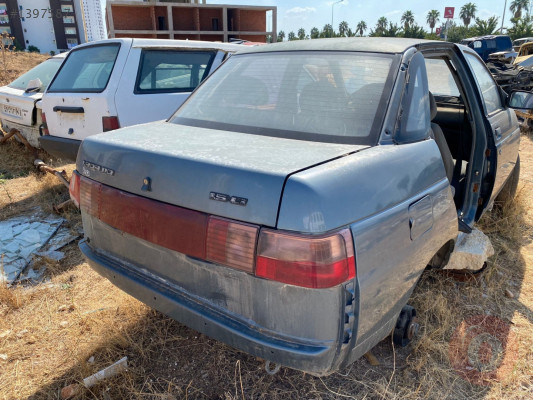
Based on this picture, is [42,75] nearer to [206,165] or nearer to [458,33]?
[206,165]

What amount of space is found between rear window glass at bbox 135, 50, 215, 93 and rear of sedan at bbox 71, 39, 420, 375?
259cm

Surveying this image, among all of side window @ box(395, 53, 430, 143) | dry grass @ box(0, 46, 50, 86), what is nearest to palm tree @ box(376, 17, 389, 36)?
dry grass @ box(0, 46, 50, 86)

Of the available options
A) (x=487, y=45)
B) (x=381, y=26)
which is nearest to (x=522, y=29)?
(x=381, y=26)

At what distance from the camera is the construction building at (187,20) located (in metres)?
9.45

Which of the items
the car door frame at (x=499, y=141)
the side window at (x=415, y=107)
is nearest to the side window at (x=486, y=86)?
the car door frame at (x=499, y=141)

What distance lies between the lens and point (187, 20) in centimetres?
1031

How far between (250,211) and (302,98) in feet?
3.34

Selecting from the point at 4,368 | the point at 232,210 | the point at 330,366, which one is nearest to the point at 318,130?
the point at 232,210

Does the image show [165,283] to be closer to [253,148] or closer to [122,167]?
[122,167]

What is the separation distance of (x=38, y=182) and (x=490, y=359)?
18.7ft

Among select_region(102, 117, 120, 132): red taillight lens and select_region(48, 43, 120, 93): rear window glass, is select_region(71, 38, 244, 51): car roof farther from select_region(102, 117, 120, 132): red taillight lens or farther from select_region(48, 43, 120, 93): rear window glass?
select_region(102, 117, 120, 132): red taillight lens

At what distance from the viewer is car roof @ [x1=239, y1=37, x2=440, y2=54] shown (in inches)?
91.0

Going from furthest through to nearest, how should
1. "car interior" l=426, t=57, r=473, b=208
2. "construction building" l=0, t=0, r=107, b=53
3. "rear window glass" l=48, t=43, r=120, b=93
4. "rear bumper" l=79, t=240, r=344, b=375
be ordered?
→ "construction building" l=0, t=0, r=107, b=53 < "rear window glass" l=48, t=43, r=120, b=93 < "car interior" l=426, t=57, r=473, b=208 < "rear bumper" l=79, t=240, r=344, b=375

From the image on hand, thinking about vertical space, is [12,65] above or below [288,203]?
below
